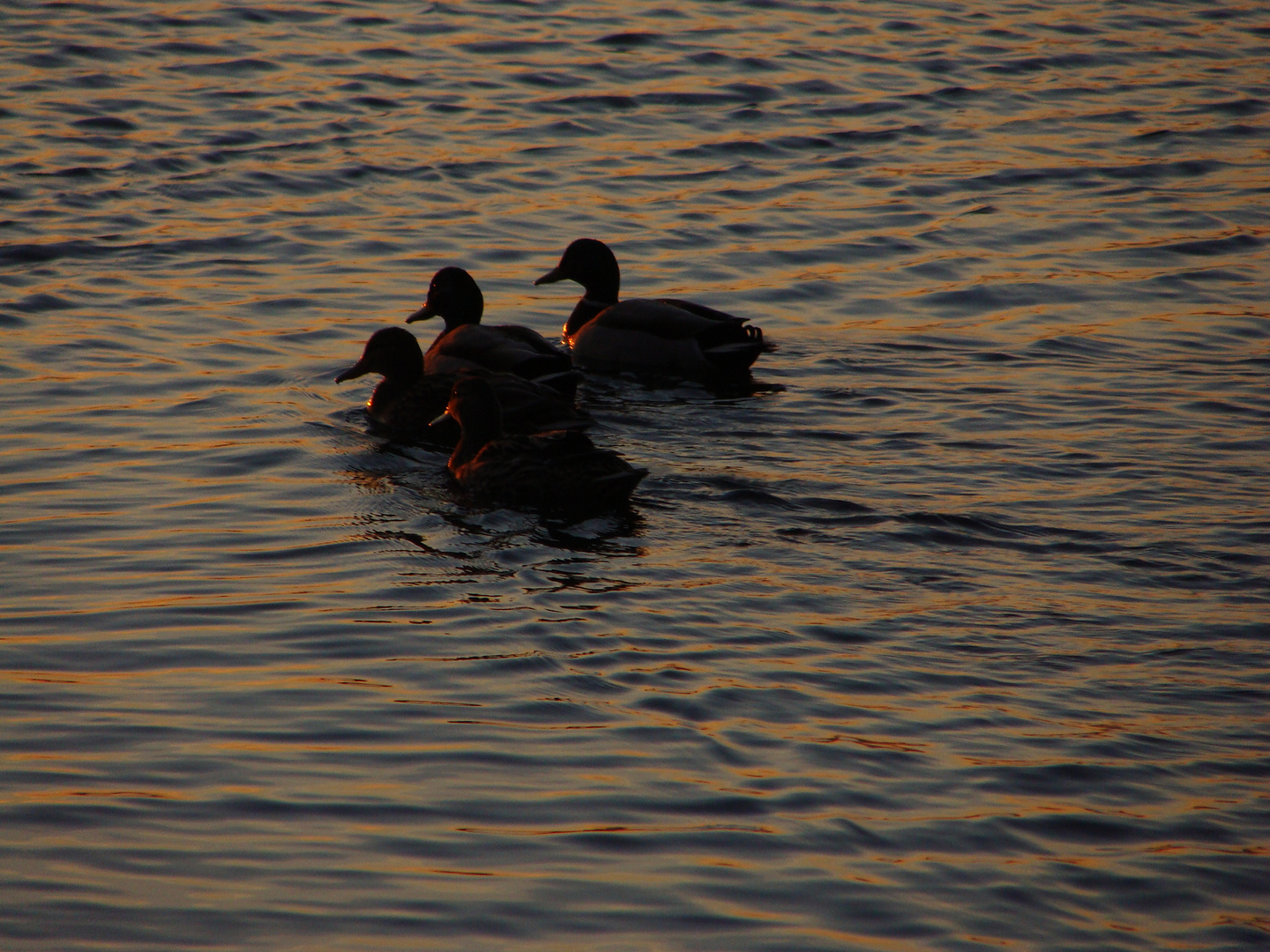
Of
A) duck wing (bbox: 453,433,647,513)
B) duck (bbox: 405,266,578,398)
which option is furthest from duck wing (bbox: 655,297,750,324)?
duck wing (bbox: 453,433,647,513)

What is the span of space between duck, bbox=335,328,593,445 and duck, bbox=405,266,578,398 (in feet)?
0.66

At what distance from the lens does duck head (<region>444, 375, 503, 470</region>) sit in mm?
9523

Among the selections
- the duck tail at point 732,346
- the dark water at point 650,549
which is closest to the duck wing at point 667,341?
the duck tail at point 732,346

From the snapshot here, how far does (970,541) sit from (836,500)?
2.68 ft

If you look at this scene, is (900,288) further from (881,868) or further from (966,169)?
(881,868)

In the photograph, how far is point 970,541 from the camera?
8.22 m

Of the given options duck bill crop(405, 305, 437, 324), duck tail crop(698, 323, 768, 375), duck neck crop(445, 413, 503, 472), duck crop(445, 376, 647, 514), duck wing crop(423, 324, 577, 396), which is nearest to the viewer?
duck crop(445, 376, 647, 514)

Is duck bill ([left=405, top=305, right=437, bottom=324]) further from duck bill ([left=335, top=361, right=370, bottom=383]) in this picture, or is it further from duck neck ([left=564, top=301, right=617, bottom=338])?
duck neck ([left=564, top=301, right=617, bottom=338])

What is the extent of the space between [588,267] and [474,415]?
329 centimetres

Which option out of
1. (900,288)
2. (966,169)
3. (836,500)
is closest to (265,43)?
(966,169)

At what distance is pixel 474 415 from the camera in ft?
31.3

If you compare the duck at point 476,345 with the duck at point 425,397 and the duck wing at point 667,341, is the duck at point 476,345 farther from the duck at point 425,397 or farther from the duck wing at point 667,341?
the duck wing at point 667,341

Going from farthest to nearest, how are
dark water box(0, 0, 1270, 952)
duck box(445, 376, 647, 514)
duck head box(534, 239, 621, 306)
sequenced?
1. duck head box(534, 239, 621, 306)
2. duck box(445, 376, 647, 514)
3. dark water box(0, 0, 1270, 952)

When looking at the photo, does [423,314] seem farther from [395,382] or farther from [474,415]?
[474,415]
